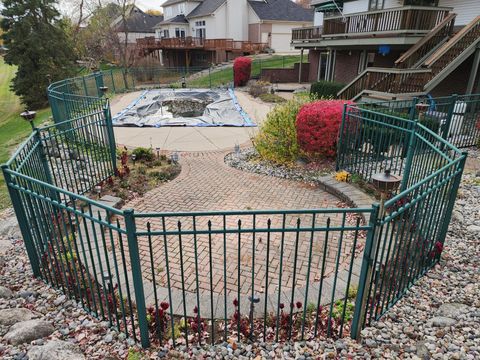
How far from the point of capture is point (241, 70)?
78.6 feet

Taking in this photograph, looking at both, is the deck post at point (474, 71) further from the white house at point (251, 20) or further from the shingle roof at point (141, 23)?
the shingle roof at point (141, 23)

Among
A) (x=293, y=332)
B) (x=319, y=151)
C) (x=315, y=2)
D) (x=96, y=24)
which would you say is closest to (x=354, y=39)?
(x=315, y=2)

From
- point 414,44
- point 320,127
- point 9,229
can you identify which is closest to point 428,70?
point 414,44

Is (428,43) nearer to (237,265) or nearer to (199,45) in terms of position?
(237,265)

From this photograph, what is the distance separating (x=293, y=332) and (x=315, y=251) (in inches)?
66.6

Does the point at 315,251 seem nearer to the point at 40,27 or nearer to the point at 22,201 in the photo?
the point at 22,201

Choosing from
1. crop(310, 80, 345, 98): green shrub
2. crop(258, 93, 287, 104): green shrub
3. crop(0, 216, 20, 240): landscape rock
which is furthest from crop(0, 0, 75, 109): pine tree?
crop(0, 216, 20, 240): landscape rock

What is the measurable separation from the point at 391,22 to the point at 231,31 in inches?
1066

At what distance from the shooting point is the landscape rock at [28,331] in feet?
9.97

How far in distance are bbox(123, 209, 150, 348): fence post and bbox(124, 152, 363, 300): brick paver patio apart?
0.26 metres

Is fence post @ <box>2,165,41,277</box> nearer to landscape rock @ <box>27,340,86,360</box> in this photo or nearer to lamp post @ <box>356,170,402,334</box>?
landscape rock @ <box>27,340,86,360</box>

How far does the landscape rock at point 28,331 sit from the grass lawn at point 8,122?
4.39m

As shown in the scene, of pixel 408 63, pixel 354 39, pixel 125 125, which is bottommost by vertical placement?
pixel 125 125

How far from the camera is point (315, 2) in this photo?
23.6 m
